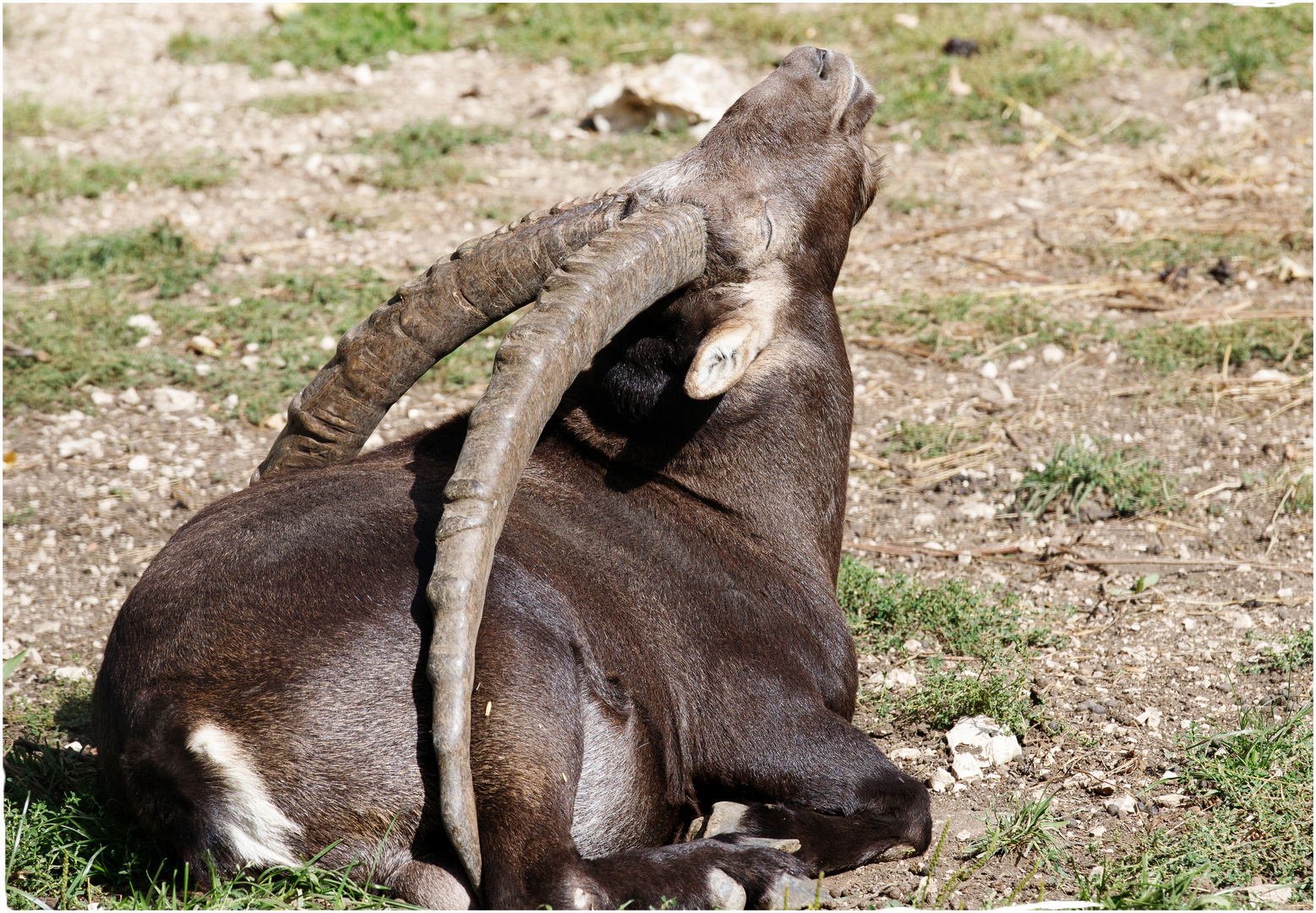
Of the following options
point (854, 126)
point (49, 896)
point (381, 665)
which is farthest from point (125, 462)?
point (854, 126)

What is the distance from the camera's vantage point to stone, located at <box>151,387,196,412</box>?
6.50 meters

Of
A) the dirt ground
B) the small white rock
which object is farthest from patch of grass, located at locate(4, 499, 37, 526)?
the small white rock

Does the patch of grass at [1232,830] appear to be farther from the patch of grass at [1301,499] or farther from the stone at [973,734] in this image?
the patch of grass at [1301,499]

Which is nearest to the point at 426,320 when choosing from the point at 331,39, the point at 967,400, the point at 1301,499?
the point at 967,400

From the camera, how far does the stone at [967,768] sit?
401 cm

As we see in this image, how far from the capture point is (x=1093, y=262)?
7664mm

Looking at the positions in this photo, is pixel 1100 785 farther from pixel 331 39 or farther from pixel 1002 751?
pixel 331 39

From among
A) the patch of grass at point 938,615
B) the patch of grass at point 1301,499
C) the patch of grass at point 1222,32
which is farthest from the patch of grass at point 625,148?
the patch of grass at point 1301,499

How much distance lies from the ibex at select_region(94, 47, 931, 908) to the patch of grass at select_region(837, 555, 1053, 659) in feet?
2.15

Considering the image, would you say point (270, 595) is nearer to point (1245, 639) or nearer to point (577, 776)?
point (577, 776)

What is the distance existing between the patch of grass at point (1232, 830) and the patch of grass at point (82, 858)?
6.39ft

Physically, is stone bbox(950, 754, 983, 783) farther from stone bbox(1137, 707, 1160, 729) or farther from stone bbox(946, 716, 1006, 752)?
stone bbox(1137, 707, 1160, 729)

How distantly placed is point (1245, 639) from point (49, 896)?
404cm

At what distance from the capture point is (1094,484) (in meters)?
5.66
